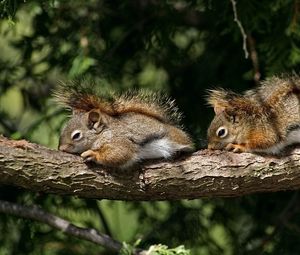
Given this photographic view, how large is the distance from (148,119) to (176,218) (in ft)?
3.84

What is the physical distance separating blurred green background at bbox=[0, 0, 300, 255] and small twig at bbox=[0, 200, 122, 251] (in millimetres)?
233

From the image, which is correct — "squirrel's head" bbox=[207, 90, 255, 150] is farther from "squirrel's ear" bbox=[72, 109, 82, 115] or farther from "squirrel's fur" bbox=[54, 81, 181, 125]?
"squirrel's ear" bbox=[72, 109, 82, 115]

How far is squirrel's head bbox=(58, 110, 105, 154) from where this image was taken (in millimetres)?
3672

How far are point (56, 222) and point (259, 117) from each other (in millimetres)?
945

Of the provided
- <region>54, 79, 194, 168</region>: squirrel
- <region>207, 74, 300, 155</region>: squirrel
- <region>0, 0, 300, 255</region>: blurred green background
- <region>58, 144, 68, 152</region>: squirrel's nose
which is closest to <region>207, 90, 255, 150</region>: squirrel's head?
<region>207, 74, 300, 155</region>: squirrel

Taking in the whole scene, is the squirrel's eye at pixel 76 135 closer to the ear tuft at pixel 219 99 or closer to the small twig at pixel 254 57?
the ear tuft at pixel 219 99

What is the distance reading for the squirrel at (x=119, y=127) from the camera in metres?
3.54

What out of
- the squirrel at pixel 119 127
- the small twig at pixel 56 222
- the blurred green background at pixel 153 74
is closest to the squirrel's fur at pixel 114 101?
the squirrel at pixel 119 127

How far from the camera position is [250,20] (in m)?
4.34

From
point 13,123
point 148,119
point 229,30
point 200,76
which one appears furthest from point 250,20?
point 13,123

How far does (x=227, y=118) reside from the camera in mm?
3822

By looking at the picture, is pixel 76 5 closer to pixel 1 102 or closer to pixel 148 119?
pixel 1 102

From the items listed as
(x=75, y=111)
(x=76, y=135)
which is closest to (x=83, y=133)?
(x=76, y=135)

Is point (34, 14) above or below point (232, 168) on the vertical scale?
above
